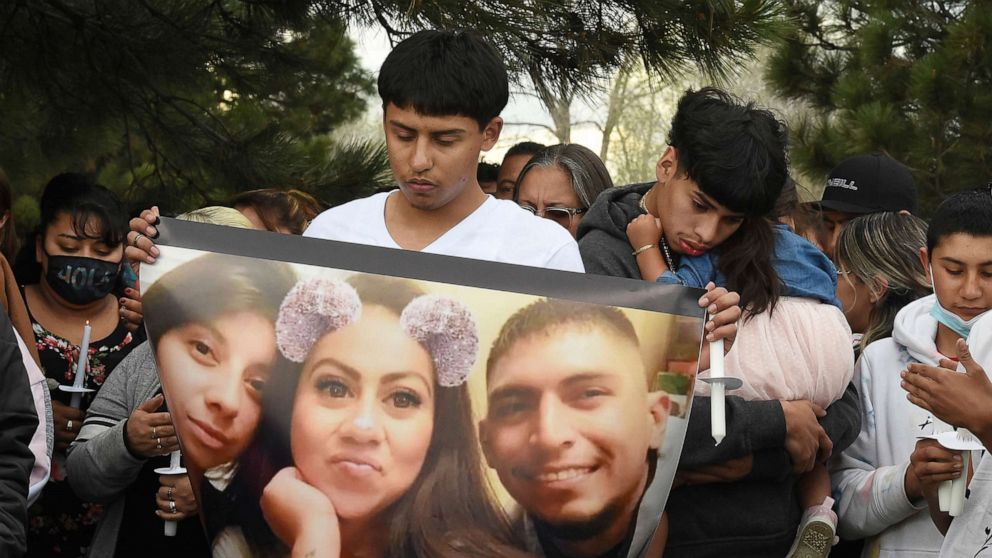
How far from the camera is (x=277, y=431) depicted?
2750mm

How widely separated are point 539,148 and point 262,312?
2.78 metres

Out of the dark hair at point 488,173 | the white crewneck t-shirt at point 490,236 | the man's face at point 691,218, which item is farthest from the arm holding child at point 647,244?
the dark hair at point 488,173

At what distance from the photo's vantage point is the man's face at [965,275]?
11.7ft

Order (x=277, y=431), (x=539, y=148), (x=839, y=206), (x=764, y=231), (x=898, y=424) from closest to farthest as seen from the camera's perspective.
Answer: (x=277, y=431)
(x=764, y=231)
(x=898, y=424)
(x=839, y=206)
(x=539, y=148)

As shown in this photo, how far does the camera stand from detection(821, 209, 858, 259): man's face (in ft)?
16.6

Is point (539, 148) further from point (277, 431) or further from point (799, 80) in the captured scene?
point (799, 80)

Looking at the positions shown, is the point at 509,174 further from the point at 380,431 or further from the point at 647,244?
the point at 380,431

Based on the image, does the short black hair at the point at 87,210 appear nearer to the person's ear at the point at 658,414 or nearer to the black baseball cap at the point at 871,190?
the person's ear at the point at 658,414

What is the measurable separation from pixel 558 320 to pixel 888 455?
4.49 ft

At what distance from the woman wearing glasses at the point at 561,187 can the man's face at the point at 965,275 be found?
1.33m

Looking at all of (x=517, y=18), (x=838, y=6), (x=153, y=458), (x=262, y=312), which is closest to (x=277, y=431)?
(x=262, y=312)

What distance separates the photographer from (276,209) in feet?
15.0

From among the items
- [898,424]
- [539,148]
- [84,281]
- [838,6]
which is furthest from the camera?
[838,6]

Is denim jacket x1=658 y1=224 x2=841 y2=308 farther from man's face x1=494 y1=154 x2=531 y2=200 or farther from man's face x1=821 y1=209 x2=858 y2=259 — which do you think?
man's face x1=494 y1=154 x2=531 y2=200
